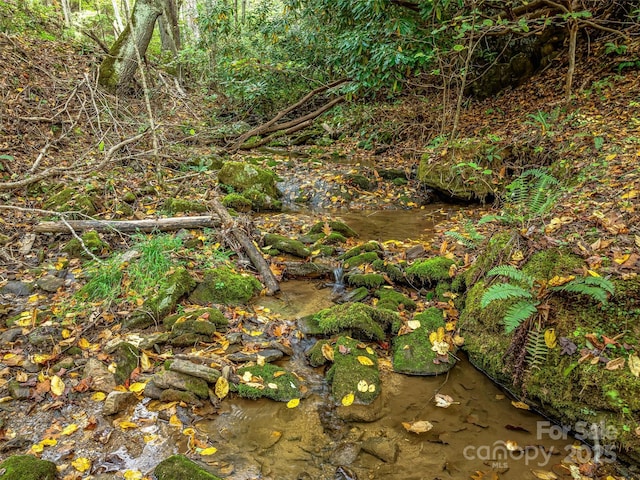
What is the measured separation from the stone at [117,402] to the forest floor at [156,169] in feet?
0.39

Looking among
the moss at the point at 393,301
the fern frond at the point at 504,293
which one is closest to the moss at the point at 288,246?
the moss at the point at 393,301

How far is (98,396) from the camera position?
3441 millimetres

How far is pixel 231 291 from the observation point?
499cm

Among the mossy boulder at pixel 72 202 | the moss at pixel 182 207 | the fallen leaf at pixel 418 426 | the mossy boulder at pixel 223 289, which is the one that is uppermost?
the mossy boulder at pixel 72 202

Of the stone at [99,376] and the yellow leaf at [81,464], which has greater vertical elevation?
the stone at [99,376]

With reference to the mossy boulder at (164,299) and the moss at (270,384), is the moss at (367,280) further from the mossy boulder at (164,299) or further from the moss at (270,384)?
the mossy boulder at (164,299)

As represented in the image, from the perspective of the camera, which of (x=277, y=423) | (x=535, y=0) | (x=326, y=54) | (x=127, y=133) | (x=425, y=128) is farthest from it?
(x=326, y=54)

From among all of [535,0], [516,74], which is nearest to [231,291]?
[535,0]

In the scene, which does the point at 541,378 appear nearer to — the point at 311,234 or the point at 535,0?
the point at 311,234

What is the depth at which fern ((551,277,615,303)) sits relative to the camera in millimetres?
3123

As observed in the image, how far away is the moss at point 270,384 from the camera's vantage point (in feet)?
11.8

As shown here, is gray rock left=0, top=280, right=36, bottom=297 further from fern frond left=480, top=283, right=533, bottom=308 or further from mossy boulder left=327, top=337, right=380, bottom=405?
fern frond left=480, top=283, right=533, bottom=308

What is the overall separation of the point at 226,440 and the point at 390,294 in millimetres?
2620

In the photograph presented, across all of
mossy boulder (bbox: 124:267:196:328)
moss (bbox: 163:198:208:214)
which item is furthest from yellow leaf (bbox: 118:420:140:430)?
moss (bbox: 163:198:208:214)
